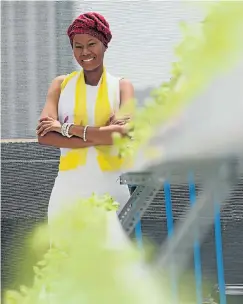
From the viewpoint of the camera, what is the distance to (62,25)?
3.39 m

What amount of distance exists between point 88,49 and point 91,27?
0.07 m

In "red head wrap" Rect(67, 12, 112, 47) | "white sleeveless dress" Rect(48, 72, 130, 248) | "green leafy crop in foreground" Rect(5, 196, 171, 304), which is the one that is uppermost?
"red head wrap" Rect(67, 12, 112, 47)

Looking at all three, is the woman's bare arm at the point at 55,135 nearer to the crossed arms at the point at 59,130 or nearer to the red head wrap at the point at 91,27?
the crossed arms at the point at 59,130

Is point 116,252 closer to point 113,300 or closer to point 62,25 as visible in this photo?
point 113,300

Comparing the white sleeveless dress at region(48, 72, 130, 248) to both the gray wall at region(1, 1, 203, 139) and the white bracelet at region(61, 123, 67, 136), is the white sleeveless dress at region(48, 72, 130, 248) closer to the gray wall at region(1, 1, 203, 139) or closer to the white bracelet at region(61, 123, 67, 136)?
the white bracelet at region(61, 123, 67, 136)

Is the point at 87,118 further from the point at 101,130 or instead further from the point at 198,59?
the point at 198,59

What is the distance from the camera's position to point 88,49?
2174mm

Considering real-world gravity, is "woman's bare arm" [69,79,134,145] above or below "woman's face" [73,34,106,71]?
below

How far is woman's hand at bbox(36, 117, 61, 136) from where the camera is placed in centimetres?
220

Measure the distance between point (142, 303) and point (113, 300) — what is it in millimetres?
18

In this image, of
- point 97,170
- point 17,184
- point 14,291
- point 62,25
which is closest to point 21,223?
point 17,184

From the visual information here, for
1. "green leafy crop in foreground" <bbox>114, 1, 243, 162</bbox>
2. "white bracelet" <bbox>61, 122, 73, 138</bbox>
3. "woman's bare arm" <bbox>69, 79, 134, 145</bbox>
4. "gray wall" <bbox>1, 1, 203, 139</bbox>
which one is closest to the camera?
"green leafy crop in foreground" <bbox>114, 1, 243, 162</bbox>

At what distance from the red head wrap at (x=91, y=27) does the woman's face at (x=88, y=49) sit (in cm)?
1

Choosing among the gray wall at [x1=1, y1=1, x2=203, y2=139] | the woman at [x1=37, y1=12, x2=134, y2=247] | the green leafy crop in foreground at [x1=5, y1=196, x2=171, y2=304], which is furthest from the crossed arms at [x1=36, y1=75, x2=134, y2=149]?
the green leafy crop in foreground at [x1=5, y1=196, x2=171, y2=304]
